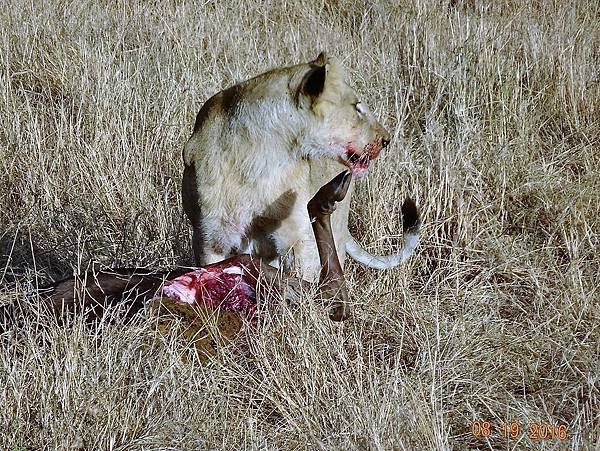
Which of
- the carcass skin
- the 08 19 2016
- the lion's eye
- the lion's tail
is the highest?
the lion's eye

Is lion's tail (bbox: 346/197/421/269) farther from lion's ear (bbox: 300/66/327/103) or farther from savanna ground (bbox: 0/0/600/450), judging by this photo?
lion's ear (bbox: 300/66/327/103)

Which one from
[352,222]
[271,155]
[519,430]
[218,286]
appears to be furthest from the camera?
[352,222]

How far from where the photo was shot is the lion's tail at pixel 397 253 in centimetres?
362

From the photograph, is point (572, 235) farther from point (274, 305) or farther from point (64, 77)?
point (64, 77)

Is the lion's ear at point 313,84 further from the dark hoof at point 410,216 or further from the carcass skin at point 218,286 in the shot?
the dark hoof at point 410,216

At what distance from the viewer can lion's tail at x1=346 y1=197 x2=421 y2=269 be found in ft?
11.9

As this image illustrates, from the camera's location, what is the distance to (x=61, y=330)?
2680 mm

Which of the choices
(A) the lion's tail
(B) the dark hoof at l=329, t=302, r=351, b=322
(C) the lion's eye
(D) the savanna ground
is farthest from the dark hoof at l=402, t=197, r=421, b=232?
(B) the dark hoof at l=329, t=302, r=351, b=322

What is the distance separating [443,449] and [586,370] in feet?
2.35

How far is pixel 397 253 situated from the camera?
3.68 meters

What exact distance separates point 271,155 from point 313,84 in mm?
273

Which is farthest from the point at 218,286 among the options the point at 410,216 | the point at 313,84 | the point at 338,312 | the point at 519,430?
the point at 519,430

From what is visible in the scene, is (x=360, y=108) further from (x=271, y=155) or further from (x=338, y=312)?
(x=338, y=312)

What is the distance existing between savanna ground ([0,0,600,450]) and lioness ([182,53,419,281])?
1.34 ft
